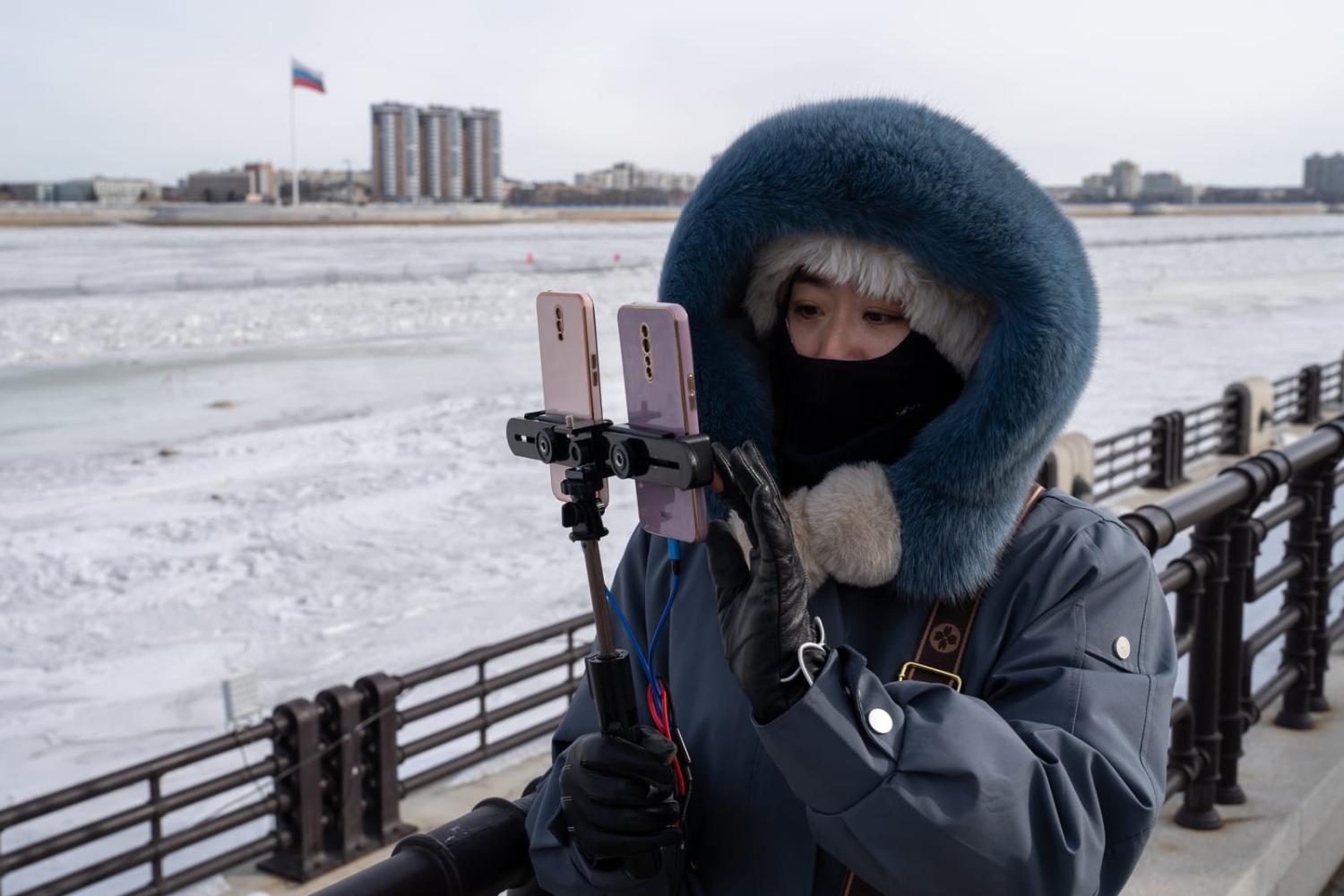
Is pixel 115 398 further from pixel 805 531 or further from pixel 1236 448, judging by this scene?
pixel 805 531

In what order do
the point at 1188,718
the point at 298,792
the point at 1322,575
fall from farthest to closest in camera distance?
1. the point at 298,792
2. the point at 1322,575
3. the point at 1188,718

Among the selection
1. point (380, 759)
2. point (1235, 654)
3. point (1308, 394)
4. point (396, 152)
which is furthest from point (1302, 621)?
point (396, 152)

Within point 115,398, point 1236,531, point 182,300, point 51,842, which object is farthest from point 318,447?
point 182,300

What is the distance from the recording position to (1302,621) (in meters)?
3.59

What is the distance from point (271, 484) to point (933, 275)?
13.2 m

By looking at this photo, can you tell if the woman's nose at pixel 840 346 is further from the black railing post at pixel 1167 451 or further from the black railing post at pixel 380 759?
the black railing post at pixel 1167 451

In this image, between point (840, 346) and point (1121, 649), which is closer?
point (1121, 649)

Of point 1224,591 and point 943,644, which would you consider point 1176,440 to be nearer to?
point 1224,591

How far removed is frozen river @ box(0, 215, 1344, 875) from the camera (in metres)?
8.70

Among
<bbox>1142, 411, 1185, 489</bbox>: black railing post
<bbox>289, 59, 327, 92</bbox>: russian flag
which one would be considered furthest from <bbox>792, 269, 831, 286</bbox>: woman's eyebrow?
<bbox>289, 59, 327, 92</bbox>: russian flag

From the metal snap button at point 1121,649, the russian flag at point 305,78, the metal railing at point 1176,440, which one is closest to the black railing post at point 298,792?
the metal snap button at point 1121,649

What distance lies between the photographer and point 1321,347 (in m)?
27.7

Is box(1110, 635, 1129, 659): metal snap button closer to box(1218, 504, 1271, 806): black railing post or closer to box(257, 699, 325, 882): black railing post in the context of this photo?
box(1218, 504, 1271, 806): black railing post

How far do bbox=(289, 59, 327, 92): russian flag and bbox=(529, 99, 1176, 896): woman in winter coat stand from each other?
A: 8275 cm
